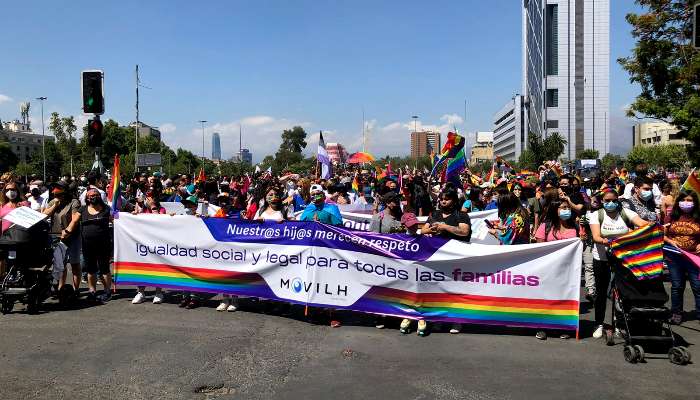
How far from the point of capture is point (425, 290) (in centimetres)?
689

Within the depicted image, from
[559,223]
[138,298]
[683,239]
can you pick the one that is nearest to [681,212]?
[683,239]

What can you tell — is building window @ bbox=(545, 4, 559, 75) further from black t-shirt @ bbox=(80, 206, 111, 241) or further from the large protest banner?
black t-shirt @ bbox=(80, 206, 111, 241)

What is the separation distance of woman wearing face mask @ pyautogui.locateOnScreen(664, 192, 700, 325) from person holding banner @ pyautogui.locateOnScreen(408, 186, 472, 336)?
2782 millimetres

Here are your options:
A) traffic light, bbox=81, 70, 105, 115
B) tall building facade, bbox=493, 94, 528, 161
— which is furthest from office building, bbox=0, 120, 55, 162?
traffic light, bbox=81, 70, 105, 115

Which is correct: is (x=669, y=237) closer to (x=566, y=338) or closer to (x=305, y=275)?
(x=566, y=338)

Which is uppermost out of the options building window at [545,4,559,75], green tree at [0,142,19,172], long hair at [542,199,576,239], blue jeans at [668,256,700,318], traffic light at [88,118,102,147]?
building window at [545,4,559,75]

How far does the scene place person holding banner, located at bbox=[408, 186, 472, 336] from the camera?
6.86 metres

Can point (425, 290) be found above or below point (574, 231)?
below

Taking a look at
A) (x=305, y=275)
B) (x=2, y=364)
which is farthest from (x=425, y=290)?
(x=2, y=364)

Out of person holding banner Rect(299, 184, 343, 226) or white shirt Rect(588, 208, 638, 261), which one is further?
person holding banner Rect(299, 184, 343, 226)

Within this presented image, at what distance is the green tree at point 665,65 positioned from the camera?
16203 millimetres

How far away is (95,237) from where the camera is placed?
8336 mm

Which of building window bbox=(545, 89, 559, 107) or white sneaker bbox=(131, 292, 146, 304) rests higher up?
building window bbox=(545, 89, 559, 107)

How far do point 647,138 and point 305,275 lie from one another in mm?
162380
